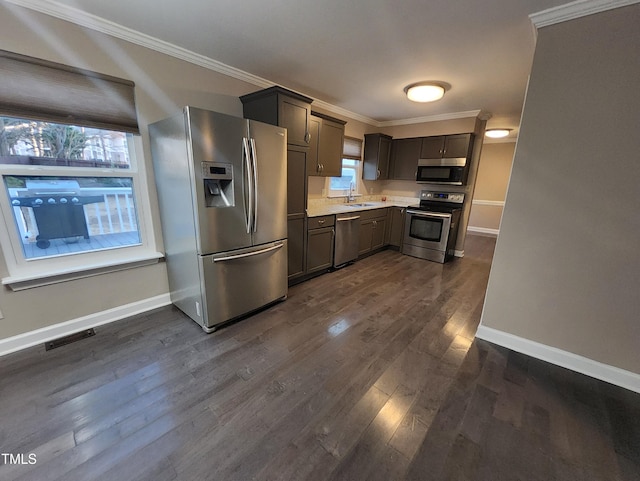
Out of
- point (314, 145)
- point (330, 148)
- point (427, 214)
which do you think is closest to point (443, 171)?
point (427, 214)

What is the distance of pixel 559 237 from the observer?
1.87 metres

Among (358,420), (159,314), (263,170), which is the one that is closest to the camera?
(358,420)

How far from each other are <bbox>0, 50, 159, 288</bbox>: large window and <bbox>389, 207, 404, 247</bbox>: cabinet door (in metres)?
3.96

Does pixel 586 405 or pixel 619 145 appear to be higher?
pixel 619 145

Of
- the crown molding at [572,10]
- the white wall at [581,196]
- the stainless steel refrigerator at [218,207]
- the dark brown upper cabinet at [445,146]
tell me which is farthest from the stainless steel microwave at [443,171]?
the stainless steel refrigerator at [218,207]

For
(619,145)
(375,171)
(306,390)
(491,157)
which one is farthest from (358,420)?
(491,157)

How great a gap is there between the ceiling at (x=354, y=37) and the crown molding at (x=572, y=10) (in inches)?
1.9

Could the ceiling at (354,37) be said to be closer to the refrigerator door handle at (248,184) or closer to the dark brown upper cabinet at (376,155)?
the refrigerator door handle at (248,184)

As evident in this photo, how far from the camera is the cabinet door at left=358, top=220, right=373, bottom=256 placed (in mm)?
4264

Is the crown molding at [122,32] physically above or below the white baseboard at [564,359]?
above

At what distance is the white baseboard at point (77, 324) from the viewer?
1941 mm

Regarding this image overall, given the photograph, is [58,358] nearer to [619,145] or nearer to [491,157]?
[619,145]

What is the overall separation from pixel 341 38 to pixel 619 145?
208cm

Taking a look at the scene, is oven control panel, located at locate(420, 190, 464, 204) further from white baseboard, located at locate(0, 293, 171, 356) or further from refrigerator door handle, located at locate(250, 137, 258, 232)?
white baseboard, located at locate(0, 293, 171, 356)
